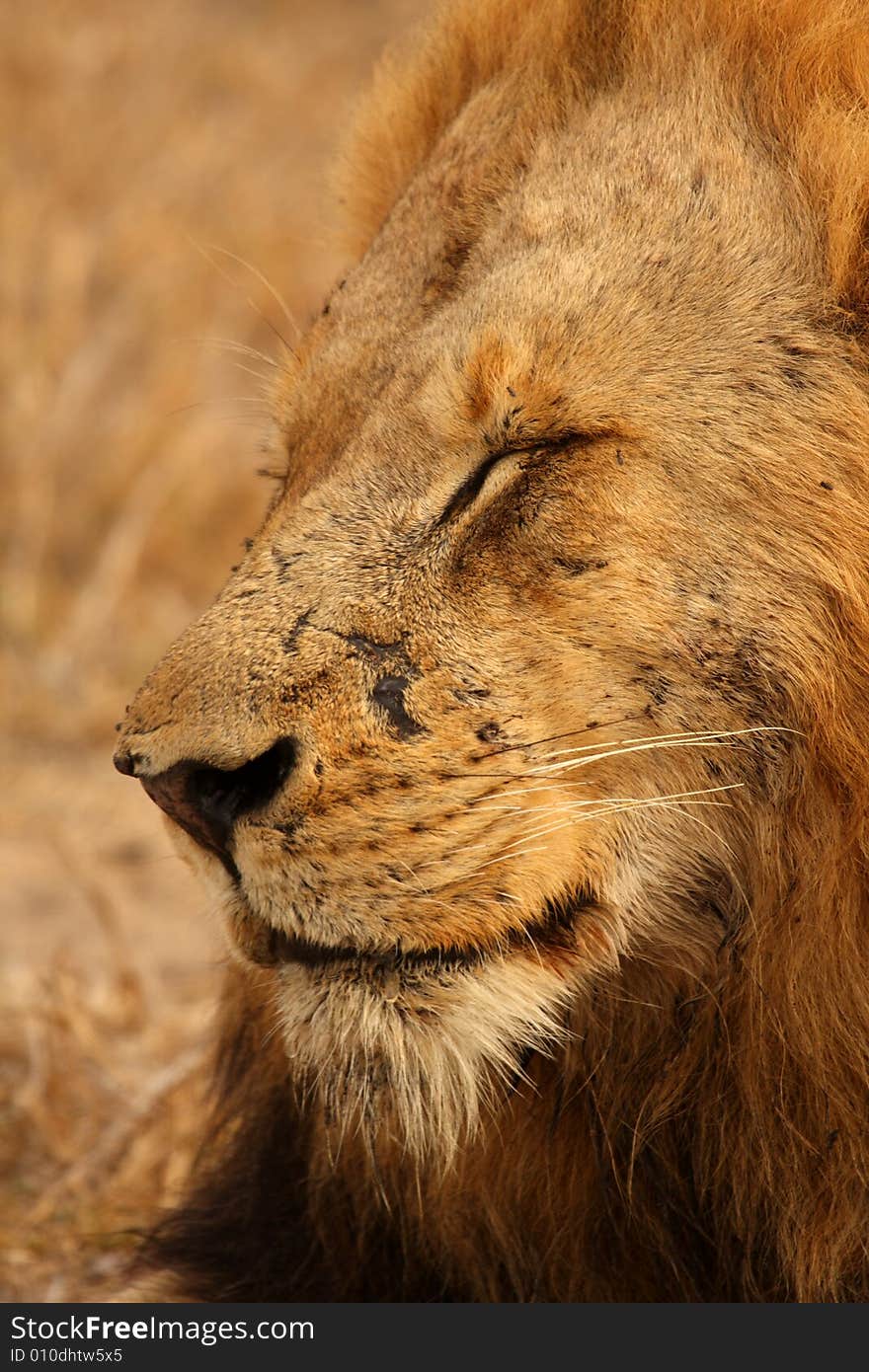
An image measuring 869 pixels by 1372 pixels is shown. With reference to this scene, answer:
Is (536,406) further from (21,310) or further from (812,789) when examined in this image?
(21,310)

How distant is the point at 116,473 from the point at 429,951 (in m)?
4.99

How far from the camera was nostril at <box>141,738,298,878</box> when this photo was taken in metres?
1.76

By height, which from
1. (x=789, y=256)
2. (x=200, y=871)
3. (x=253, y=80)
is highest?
(x=253, y=80)

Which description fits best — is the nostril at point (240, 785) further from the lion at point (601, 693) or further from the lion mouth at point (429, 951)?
the lion mouth at point (429, 951)

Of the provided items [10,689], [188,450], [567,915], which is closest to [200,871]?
[567,915]

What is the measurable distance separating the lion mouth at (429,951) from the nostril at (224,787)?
0.13 m

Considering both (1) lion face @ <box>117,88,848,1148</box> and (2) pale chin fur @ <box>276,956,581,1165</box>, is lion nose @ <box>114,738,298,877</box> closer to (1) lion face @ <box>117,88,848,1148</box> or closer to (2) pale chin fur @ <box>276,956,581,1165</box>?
(1) lion face @ <box>117,88,848,1148</box>

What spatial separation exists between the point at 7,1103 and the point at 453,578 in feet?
6.40

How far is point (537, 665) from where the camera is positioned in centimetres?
181

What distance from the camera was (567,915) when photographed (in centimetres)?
185

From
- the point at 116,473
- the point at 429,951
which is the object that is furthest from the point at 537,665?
the point at 116,473

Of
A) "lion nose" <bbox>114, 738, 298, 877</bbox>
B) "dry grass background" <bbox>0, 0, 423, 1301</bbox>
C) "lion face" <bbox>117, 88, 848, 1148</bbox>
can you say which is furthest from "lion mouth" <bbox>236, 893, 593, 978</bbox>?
"dry grass background" <bbox>0, 0, 423, 1301</bbox>

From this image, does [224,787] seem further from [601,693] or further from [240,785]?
[601,693]

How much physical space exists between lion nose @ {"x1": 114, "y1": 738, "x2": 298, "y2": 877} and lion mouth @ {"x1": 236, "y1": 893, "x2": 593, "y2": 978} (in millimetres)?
133
